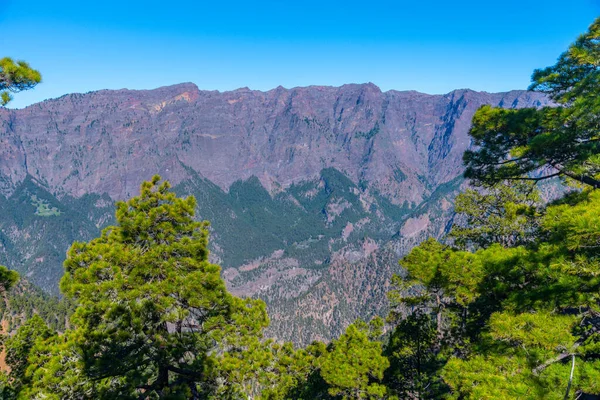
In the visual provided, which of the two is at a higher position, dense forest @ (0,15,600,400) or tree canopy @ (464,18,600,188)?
tree canopy @ (464,18,600,188)

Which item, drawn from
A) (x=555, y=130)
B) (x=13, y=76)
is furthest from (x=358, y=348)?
(x=13, y=76)

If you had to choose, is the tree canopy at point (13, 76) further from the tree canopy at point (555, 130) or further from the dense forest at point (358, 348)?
the tree canopy at point (555, 130)

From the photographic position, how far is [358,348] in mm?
20016

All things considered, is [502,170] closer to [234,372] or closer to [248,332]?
[248,332]

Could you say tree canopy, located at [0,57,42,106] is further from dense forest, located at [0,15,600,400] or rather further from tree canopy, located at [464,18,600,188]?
tree canopy, located at [464,18,600,188]

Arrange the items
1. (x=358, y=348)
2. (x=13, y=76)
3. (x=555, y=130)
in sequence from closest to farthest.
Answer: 1. (x=13, y=76)
2. (x=555, y=130)
3. (x=358, y=348)

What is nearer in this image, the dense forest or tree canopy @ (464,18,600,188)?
the dense forest

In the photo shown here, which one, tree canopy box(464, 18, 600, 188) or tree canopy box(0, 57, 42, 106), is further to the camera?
tree canopy box(464, 18, 600, 188)

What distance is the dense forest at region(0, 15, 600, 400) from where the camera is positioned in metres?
8.82

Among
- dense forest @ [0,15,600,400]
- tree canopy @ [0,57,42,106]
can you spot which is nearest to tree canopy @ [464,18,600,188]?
dense forest @ [0,15,600,400]

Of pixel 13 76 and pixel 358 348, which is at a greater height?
pixel 13 76

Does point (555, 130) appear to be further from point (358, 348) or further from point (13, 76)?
point (13, 76)

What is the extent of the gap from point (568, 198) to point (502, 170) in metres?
3.32

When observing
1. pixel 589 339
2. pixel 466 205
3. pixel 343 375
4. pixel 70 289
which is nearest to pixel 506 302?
pixel 589 339
